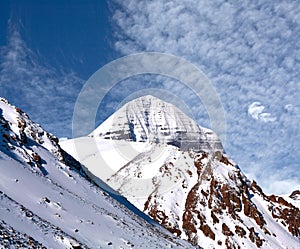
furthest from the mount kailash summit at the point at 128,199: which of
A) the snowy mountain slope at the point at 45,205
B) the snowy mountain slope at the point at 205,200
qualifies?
the snowy mountain slope at the point at 205,200

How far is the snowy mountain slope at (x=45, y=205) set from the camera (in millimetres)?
24547

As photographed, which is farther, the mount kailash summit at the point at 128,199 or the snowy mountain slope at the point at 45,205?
the mount kailash summit at the point at 128,199

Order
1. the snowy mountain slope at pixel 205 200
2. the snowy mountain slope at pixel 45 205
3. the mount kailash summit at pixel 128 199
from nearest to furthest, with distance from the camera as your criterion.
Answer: the snowy mountain slope at pixel 45 205, the mount kailash summit at pixel 128 199, the snowy mountain slope at pixel 205 200

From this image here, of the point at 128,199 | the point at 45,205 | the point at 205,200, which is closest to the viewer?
the point at 45,205

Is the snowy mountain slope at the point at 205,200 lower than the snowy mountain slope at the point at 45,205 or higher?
higher

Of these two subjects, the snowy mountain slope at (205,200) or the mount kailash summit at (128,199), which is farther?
the snowy mountain slope at (205,200)

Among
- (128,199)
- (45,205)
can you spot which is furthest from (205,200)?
(45,205)

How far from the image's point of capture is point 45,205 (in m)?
33.1

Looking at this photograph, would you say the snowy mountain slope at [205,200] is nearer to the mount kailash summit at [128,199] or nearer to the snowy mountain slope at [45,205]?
the mount kailash summit at [128,199]

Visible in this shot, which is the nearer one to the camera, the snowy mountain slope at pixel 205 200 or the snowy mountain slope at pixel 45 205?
the snowy mountain slope at pixel 45 205

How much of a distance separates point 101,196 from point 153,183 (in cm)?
9358

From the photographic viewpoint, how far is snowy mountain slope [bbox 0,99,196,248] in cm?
2455

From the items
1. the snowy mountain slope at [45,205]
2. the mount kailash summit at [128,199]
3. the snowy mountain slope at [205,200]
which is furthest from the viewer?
the snowy mountain slope at [205,200]

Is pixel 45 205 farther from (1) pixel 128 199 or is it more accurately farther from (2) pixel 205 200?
(2) pixel 205 200
